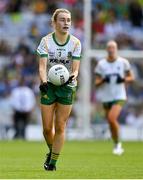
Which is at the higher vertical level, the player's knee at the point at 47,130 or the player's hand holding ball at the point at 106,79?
the player's hand holding ball at the point at 106,79

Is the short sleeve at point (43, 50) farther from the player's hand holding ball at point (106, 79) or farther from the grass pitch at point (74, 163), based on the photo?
the player's hand holding ball at point (106, 79)

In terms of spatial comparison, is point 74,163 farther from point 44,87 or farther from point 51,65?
point 44,87

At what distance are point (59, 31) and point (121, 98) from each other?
24.3 ft

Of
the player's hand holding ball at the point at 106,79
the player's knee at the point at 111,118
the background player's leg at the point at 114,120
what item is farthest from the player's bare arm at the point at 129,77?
the player's knee at the point at 111,118

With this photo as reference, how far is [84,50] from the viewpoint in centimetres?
A: 2903

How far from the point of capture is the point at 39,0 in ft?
103

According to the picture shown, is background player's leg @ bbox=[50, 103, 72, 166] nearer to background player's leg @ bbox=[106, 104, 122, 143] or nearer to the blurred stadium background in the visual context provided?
background player's leg @ bbox=[106, 104, 122, 143]

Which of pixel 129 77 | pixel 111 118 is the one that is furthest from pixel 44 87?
pixel 129 77

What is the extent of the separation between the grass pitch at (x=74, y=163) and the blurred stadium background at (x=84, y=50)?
225 inches

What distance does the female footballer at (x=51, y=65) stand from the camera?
13008 mm

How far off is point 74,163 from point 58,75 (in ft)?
11.3

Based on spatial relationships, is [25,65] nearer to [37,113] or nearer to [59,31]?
[37,113]

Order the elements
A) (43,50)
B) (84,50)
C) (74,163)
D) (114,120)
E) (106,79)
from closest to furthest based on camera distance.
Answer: (43,50)
(74,163)
(114,120)
(106,79)
(84,50)

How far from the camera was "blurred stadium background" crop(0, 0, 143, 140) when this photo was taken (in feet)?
94.0
